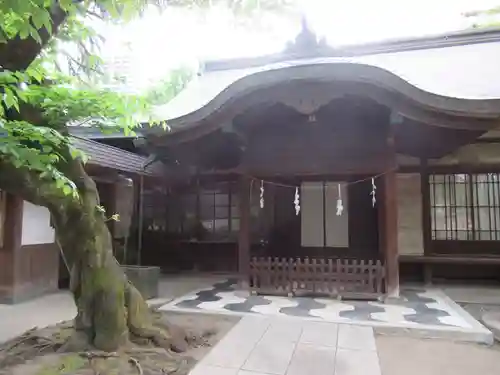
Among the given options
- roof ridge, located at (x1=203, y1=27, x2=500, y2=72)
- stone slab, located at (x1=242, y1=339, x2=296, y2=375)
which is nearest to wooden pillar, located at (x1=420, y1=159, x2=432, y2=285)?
roof ridge, located at (x1=203, y1=27, x2=500, y2=72)

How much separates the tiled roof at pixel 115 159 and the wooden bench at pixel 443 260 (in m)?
5.71

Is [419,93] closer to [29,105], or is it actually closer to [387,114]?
[387,114]

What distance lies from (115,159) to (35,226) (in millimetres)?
1909

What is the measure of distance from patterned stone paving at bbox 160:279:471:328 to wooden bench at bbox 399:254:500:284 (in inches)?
33.4

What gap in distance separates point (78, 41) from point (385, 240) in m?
5.39

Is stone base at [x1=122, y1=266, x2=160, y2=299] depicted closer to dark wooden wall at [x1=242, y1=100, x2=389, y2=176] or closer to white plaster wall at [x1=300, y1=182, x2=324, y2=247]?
dark wooden wall at [x1=242, y1=100, x2=389, y2=176]

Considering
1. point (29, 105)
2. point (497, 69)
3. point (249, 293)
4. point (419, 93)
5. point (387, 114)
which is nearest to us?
point (29, 105)

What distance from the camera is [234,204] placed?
920 cm

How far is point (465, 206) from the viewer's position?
26.0 feet

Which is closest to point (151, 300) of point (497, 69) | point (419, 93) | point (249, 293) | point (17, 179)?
point (249, 293)

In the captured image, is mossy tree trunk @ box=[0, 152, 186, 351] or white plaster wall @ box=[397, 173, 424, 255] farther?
white plaster wall @ box=[397, 173, 424, 255]

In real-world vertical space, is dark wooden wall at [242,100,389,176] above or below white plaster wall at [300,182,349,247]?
above

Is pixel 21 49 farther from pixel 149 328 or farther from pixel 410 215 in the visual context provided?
pixel 410 215

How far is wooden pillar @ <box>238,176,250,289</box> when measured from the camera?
22.7ft
